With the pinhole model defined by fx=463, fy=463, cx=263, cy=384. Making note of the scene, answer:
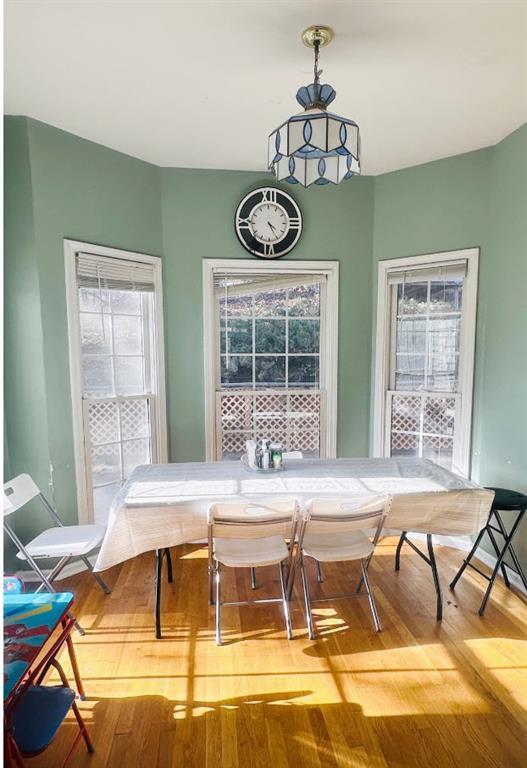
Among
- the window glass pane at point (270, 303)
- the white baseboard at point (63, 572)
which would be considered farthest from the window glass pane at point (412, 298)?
the white baseboard at point (63, 572)

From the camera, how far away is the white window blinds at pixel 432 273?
12.8 feet

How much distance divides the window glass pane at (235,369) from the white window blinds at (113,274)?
0.93 meters

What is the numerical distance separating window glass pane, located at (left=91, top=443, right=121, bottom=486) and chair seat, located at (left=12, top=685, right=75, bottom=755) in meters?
1.95

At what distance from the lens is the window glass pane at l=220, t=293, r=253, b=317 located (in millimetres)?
4258

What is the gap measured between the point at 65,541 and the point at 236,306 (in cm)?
238

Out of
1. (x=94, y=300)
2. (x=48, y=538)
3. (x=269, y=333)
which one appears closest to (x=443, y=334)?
(x=269, y=333)

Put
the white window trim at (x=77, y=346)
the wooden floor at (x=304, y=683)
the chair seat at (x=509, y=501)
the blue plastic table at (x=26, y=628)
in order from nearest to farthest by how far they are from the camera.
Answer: the blue plastic table at (x=26, y=628) < the wooden floor at (x=304, y=683) < the chair seat at (x=509, y=501) < the white window trim at (x=77, y=346)

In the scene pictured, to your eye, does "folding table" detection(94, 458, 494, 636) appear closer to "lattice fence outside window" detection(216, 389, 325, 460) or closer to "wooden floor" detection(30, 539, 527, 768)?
"wooden floor" detection(30, 539, 527, 768)

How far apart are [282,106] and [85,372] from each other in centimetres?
241

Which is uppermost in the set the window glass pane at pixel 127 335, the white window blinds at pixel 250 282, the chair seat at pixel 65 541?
the white window blinds at pixel 250 282

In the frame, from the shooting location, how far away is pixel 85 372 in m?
3.66

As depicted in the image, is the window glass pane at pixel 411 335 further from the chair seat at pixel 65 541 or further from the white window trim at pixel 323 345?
the chair seat at pixel 65 541

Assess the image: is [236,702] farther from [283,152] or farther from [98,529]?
[283,152]

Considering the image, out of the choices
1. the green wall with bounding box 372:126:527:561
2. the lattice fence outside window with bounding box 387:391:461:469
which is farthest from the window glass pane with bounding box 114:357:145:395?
the green wall with bounding box 372:126:527:561
